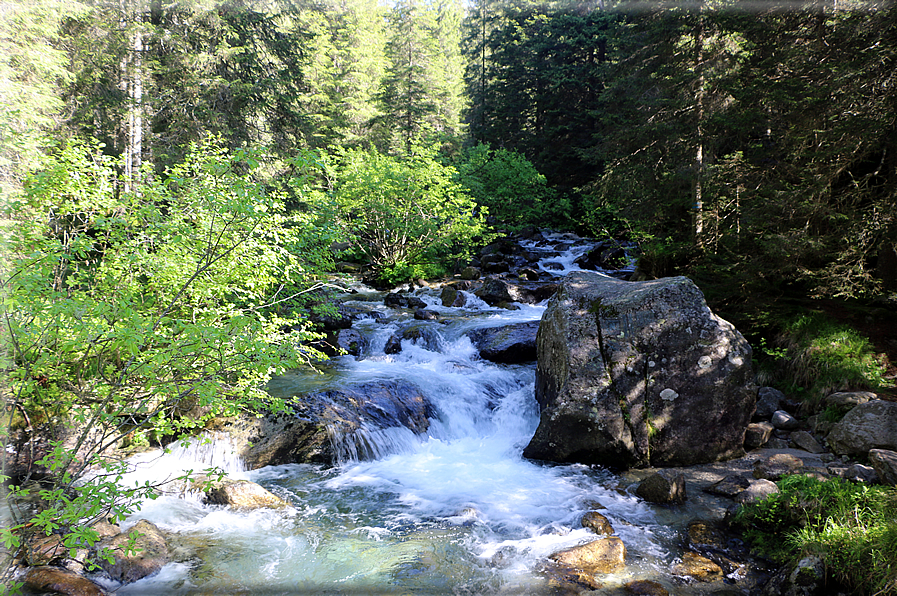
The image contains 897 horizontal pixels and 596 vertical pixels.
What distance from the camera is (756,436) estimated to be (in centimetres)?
703

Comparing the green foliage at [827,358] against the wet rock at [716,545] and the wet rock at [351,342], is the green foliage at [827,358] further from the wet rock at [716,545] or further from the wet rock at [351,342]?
the wet rock at [351,342]

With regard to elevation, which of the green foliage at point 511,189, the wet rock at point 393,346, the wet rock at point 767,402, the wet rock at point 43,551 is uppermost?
the green foliage at point 511,189

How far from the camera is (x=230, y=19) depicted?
16.9 metres

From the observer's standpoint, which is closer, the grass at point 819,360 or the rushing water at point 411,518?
the rushing water at point 411,518

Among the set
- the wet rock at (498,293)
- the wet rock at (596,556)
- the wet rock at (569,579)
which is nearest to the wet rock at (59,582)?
the wet rock at (569,579)

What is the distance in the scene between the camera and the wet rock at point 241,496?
19.8ft

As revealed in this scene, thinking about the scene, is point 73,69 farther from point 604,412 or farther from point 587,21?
point 587,21

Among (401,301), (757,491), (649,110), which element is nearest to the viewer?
(757,491)

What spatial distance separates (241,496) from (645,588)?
4.69 m

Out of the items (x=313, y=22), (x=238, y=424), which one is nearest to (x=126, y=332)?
(x=238, y=424)

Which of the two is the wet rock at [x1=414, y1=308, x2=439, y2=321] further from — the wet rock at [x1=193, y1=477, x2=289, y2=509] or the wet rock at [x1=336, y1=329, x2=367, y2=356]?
the wet rock at [x1=193, y1=477, x2=289, y2=509]

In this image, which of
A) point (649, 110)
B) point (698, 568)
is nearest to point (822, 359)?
point (698, 568)

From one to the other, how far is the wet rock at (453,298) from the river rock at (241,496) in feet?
30.8

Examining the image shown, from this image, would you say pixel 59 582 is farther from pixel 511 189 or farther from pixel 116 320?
pixel 511 189
